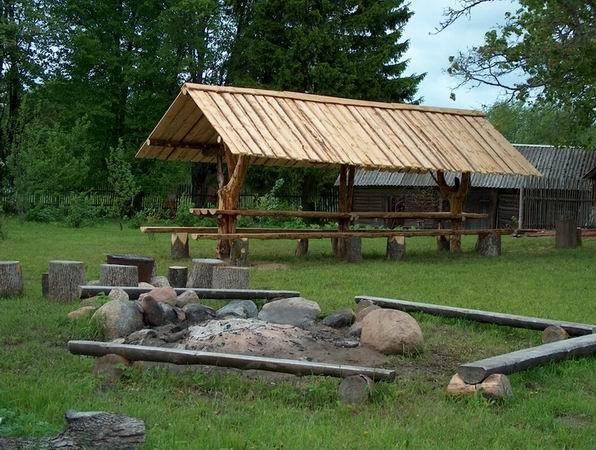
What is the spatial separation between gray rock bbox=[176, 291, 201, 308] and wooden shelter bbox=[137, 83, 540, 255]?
6238 mm

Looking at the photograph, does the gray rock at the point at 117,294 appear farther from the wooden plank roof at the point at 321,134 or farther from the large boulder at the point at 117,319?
the wooden plank roof at the point at 321,134

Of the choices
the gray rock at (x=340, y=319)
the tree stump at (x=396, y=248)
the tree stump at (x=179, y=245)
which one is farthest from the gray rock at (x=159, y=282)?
the tree stump at (x=396, y=248)

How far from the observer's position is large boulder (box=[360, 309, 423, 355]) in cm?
738

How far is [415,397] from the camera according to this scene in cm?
594

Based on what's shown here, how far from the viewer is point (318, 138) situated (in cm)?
1738

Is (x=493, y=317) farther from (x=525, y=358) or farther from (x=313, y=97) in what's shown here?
(x=313, y=97)

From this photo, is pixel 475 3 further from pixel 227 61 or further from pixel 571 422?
pixel 227 61

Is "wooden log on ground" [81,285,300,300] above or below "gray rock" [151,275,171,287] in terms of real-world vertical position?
above

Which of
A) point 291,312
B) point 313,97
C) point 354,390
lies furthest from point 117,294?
point 313,97

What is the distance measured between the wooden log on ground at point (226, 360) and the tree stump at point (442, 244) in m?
15.0

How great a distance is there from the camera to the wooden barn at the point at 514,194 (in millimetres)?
35438

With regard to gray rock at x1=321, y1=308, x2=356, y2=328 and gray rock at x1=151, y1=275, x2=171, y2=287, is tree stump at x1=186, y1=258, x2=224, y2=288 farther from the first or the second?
gray rock at x1=321, y1=308, x2=356, y2=328

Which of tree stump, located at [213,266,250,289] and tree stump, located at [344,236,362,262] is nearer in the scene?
tree stump, located at [213,266,250,289]

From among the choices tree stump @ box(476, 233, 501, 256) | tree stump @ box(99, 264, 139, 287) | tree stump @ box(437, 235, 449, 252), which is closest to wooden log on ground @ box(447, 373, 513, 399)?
tree stump @ box(99, 264, 139, 287)
